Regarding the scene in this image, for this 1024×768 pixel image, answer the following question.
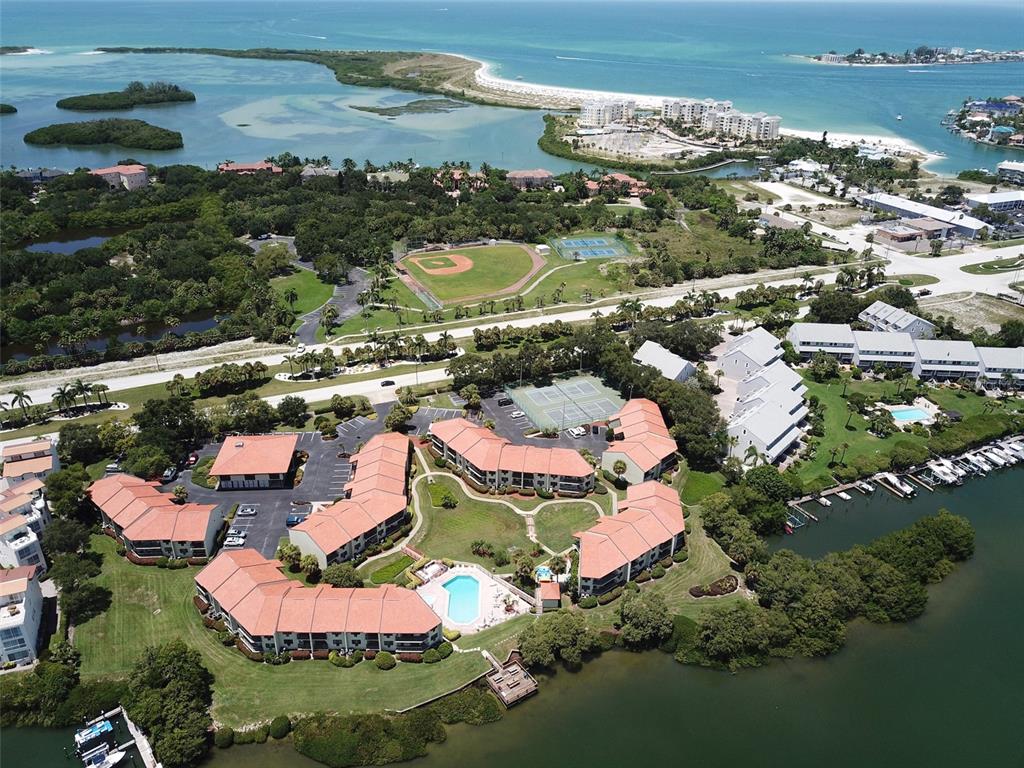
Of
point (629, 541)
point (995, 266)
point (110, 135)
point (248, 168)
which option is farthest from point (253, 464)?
point (110, 135)

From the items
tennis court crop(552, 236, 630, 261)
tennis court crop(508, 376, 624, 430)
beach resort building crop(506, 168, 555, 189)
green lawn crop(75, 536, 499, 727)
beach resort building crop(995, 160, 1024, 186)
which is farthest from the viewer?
beach resort building crop(995, 160, 1024, 186)

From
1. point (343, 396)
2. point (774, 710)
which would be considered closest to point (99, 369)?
point (343, 396)

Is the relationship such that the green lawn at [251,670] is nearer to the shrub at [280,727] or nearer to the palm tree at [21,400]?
the shrub at [280,727]

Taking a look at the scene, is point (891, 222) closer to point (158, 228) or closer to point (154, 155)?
point (158, 228)

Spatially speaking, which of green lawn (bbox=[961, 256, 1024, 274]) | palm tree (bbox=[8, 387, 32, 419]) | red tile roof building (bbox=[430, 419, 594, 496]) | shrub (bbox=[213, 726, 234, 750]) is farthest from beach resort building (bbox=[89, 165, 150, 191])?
green lawn (bbox=[961, 256, 1024, 274])

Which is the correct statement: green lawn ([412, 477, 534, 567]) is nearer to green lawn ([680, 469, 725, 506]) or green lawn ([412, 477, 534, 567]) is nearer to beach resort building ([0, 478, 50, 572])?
green lawn ([680, 469, 725, 506])

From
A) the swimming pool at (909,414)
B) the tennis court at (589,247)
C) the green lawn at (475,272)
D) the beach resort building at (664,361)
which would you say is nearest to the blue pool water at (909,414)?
the swimming pool at (909,414)

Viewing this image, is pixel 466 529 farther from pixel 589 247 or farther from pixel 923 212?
pixel 923 212
